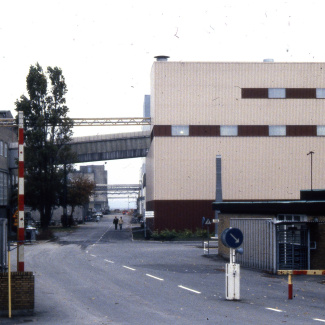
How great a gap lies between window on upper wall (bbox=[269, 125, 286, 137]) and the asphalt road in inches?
1134

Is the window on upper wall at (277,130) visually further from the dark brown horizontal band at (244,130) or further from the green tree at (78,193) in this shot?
the green tree at (78,193)

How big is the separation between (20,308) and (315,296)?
29.7 feet

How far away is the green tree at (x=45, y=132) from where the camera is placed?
225 feet

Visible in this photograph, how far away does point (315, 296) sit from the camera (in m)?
20.4

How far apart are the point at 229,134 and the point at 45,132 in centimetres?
2024

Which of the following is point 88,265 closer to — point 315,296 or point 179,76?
point 315,296

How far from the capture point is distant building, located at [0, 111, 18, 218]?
71.7m

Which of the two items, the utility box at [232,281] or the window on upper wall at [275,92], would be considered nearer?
the utility box at [232,281]

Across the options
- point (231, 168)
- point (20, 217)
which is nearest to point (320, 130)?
point (231, 168)

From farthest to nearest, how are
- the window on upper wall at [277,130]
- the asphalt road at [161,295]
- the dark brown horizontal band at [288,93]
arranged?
the window on upper wall at [277,130]
the dark brown horizontal band at [288,93]
the asphalt road at [161,295]

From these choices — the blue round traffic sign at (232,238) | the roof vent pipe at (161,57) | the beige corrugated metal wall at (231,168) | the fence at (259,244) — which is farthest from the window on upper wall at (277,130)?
the blue round traffic sign at (232,238)

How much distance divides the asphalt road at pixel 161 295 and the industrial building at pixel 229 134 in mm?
26432

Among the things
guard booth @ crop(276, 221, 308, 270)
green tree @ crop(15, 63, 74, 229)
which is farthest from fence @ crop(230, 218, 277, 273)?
green tree @ crop(15, 63, 74, 229)

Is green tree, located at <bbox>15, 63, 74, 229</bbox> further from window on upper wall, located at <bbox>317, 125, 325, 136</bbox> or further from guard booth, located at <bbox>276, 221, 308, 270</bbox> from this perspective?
guard booth, located at <bbox>276, 221, 308, 270</bbox>
